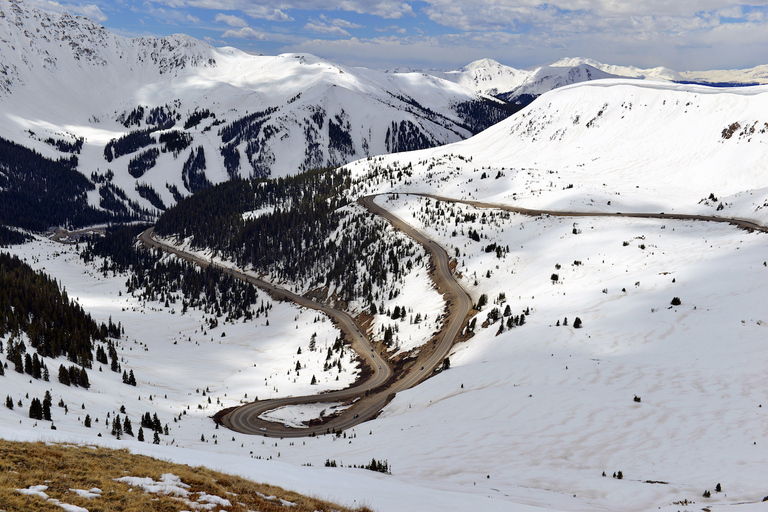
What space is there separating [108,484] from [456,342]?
163ft

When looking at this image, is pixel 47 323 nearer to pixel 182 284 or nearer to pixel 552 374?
pixel 182 284

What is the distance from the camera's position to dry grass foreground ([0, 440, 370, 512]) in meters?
14.5

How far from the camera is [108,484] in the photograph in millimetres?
16422

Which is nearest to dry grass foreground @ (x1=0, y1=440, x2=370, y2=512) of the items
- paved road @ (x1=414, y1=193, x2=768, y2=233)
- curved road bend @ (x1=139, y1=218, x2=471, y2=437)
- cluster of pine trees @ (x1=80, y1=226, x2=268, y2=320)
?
curved road bend @ (x1=139, y1=218, x2=471, y2=437)

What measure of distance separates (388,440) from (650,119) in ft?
516

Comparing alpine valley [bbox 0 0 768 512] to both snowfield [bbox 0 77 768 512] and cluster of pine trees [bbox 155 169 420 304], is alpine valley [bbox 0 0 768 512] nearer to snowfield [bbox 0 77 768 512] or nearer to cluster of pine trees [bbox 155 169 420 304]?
snowfield [bbox 0 77 768 512]

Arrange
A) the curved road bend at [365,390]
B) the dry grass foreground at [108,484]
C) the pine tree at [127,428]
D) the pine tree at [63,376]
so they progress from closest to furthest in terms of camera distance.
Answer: the dry grass foreground at [108,484] < the pine tree at [127,428] < the pine tree at [63,376] < the curved road bend at [365,390]

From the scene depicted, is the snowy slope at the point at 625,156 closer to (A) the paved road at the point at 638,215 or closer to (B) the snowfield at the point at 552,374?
(B) the snowfield at the point at 552,374

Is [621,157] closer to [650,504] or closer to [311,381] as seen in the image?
[311,381]

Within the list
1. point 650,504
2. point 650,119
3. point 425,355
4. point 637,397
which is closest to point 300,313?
point 425,355

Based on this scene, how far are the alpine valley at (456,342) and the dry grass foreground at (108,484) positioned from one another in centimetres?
16

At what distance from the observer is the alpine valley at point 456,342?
74.4 ft

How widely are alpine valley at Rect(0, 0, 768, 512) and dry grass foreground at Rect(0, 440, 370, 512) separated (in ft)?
0.53

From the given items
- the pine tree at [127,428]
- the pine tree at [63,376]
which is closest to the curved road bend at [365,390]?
the pine tree at [127,428]
